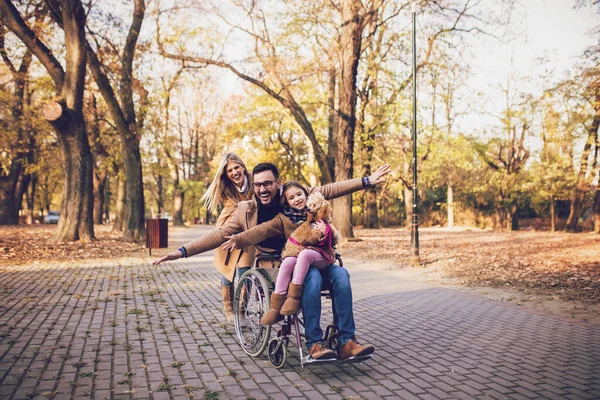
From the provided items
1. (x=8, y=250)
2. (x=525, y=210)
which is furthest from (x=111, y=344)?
(x=525, y=210)

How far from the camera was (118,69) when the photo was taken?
18.5m

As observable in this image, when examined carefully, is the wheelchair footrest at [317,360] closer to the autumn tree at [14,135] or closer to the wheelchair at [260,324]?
the wheelchair at [260,324]

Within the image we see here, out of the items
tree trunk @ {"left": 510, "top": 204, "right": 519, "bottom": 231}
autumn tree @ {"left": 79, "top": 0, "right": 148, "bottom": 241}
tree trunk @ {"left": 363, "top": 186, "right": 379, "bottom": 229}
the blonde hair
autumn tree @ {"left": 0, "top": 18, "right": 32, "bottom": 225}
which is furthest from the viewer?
tree trunk @ {"left": 363, "top": 186, "right": 379, "bottom": 229}

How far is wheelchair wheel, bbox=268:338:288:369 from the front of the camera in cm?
446

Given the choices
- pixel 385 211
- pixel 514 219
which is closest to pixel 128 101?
pixel 514 219

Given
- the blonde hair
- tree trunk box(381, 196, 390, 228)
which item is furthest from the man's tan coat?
tree trunk box(381, 196, 390, 228)

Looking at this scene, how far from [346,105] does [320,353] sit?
15521mm

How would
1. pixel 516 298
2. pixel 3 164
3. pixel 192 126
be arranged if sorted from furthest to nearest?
pixel 192 126 → pixel 3 164 → pixel 516 298

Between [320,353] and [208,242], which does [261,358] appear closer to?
[320,353]

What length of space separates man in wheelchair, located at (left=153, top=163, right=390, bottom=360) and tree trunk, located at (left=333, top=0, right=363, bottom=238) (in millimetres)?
13677

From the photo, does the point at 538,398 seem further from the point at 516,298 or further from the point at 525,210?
the point at 525,210

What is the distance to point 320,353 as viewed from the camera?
4.17 m

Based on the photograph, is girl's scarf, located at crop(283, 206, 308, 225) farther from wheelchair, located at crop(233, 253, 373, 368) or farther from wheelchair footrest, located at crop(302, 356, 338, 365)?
wheelchair footrest, located at crop(302, 356, 338, 365)

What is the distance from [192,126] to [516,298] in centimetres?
4073
